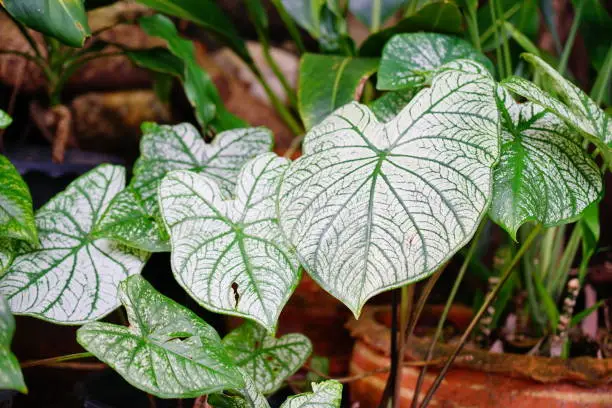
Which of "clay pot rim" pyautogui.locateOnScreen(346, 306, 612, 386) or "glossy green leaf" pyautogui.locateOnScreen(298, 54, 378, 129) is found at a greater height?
"glossy green leaf" pyautogui.locateOnScreen(298, 54, 378, 129)

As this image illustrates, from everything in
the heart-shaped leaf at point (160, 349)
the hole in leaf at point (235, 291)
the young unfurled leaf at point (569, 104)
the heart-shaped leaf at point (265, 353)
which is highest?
the young unfurled leaf at point (569, 104)

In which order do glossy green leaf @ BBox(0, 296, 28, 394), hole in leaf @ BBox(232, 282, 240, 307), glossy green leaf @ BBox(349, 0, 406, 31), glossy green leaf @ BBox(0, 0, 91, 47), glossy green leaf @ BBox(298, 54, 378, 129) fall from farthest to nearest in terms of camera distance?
glossy green leaf @ BBox(349, 0, 406, 31), glossy green leaf @ BBox(298, 54, 378, 129), glossy green leaf @ BBox(0, 0, 91, 47), hole in leaf @ BBox(232, 282, 240, 307), glossy green leaf @ BBox(0, 296, 28, 394)

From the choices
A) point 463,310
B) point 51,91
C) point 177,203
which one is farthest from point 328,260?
point 51,91

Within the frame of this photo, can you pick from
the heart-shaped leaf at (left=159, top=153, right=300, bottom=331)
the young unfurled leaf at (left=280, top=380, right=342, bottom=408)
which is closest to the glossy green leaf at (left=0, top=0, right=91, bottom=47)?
the heart-shaped leaf at (left=159, top=153, right=300, bottom=331)

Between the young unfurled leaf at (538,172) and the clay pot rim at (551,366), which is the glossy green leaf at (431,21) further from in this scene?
the clay pot rim at (551,366)

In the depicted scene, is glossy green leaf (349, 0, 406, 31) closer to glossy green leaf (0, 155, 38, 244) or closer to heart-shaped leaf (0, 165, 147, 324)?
heart-shaped leaf (0, 165, 147, 324)

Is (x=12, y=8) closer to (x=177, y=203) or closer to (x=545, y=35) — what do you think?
(x=177, y=203)

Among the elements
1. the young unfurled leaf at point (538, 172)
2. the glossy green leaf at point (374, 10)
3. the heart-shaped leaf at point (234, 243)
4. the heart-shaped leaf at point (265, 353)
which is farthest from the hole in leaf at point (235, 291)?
A: the glossy green leaf at point (374, 10)
